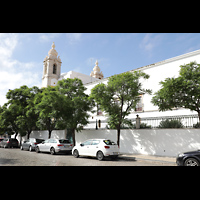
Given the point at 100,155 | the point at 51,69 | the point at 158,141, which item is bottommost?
the point at 100,155

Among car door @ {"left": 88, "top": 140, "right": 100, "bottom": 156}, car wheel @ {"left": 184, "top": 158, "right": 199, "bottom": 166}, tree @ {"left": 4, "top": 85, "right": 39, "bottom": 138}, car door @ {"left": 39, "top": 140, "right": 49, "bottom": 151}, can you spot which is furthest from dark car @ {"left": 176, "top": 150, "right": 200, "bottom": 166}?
tree @ {"left": 4, "top": 85, "right": 39, "bottom": 138}

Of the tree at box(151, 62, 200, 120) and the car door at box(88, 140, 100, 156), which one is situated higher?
the tree at box(151, 62, 200, 120)

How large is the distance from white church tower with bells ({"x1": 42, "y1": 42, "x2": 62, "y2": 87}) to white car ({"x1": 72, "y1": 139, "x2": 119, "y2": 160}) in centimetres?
3308

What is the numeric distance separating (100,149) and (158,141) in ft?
16.0

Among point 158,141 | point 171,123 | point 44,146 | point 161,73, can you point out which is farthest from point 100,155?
point 161,73

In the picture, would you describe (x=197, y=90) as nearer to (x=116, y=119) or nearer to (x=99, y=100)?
(x=116, y=119)

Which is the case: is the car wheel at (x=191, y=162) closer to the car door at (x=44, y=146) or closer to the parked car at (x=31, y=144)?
the car door at (x=44, y=146)

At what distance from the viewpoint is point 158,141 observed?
1443 cm

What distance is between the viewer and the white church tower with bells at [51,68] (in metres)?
44.8

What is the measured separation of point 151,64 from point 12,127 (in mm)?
23793

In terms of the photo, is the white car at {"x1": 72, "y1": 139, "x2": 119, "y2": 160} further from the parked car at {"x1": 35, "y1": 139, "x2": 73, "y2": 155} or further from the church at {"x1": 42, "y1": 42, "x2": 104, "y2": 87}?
the church at {"x1": 42, "y1": 42, "x2": 104, "y2": 87}

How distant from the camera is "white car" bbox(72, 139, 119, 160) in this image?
12.4 metres

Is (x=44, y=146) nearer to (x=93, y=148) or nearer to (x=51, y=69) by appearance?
(x=93, y=148)

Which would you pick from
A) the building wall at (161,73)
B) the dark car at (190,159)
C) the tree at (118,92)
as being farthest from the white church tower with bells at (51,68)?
the dark car at (190,159)
